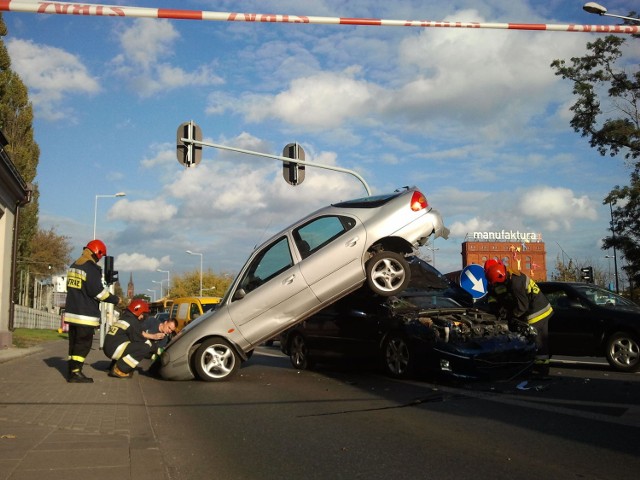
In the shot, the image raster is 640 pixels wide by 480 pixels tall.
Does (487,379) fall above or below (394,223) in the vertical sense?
below

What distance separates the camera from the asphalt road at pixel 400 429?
4.70 m

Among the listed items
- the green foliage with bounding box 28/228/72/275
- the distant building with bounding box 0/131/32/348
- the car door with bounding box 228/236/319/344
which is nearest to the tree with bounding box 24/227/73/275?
the green foliage with bounding box 28/228/72/275

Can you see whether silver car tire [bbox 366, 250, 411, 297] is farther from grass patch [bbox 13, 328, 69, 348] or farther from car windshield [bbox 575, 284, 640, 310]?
grass patch [bbox 13, 328, 69, 348]

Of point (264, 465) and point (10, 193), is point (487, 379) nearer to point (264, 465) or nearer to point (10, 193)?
point (264, 465)

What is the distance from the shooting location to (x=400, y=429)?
6043mm

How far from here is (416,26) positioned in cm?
855

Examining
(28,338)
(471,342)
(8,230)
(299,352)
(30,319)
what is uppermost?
(8,230)

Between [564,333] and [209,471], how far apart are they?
8367 millimetres

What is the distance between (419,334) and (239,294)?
2.87 meters

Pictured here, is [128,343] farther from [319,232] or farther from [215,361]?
[319,232]

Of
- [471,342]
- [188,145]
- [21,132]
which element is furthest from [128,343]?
[21,132]

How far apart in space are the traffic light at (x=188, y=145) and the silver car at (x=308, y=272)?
7.09 meters

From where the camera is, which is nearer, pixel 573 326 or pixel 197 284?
pixel 573 326

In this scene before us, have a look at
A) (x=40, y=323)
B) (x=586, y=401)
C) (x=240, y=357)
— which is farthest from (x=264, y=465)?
(x=40, y=323)
